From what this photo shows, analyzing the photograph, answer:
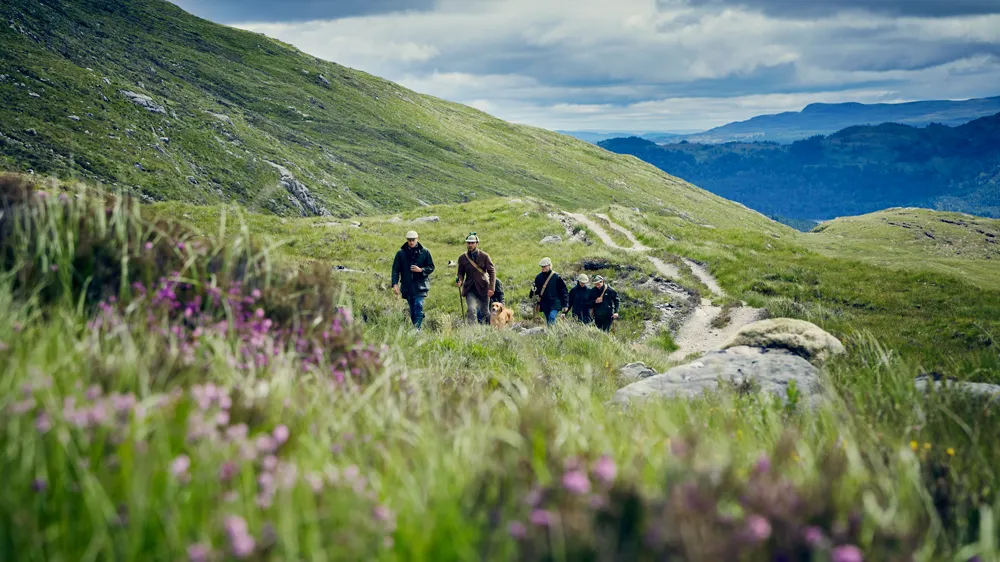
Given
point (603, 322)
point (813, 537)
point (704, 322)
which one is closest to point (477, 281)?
point (603, 322)

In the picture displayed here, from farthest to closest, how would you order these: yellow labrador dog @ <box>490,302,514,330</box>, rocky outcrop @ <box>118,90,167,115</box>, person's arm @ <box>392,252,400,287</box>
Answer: rocky outcrop @ <box>118,90,167,115</box>, yellow labrador dog @ <box>490,302,514,330</box>, person's arm @ <box>392,252,400,287</box>

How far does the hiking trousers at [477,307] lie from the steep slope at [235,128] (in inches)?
267

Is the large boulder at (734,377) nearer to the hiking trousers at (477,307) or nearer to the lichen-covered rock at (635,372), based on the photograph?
the lichen-covered rock at (635,372)

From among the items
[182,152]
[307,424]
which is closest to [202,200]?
[182,152]

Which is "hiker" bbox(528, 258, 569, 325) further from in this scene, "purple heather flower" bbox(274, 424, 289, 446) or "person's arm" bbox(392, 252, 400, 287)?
"purple heather flower" bbox(274, 424, 289, 446)

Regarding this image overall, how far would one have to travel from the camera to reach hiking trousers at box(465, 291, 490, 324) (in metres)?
17.6

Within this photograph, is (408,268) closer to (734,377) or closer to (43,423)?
(734,377)

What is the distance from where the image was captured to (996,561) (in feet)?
7.84

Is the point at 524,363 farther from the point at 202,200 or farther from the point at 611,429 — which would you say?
the point at 202,200

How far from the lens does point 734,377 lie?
8242mm

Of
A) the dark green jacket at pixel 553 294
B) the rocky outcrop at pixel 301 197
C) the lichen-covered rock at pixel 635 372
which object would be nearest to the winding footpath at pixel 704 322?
the dark green jacket at pixel 553 294

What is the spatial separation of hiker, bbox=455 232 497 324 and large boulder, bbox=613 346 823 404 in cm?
866

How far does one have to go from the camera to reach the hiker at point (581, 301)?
1791cm

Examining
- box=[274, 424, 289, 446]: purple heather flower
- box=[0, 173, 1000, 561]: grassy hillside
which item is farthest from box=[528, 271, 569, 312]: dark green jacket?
box=[274, 424, 289, 446]: purple heather flower
